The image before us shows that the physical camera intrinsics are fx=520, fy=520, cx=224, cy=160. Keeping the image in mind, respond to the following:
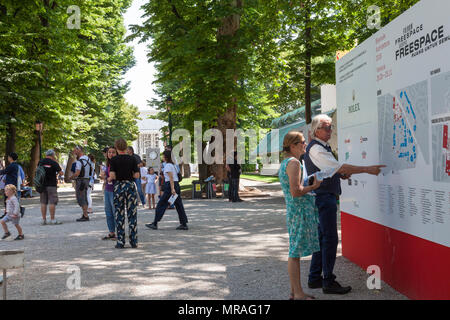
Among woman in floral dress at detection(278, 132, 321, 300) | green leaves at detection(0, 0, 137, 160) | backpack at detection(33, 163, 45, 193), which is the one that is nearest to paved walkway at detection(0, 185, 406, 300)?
woman in floral dress at detection(278, 132, 321, 300)

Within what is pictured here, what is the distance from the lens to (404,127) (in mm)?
5363

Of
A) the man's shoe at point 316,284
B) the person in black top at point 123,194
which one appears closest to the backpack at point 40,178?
the person in black top at point 123,194

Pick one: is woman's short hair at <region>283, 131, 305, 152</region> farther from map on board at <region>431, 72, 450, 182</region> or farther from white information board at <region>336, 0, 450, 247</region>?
map on board at <region>431, 72, 450, 182</region>

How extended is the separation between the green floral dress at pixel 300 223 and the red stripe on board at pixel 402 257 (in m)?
0.97

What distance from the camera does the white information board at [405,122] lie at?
4574 millimetres

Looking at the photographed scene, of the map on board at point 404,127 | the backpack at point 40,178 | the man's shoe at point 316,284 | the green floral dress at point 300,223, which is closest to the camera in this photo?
the map on board at point 404,127

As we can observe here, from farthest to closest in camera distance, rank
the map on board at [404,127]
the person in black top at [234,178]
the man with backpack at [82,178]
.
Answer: the person in black top at [234,178] → the man with backpack at [82,178] → the map on board at [404,127]

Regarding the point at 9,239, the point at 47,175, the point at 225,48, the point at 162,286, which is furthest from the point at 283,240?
the point at 225,48

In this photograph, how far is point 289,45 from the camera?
20969mm

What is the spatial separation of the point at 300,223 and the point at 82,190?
10163mm

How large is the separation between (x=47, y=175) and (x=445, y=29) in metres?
11.1

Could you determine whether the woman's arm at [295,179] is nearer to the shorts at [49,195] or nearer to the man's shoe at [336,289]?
the man's shoe at [336,289]

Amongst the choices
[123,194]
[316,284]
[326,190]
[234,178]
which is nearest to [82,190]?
[123,194]

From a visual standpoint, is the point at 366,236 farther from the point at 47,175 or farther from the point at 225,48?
the point at 225,48
